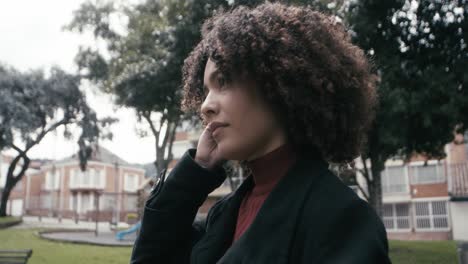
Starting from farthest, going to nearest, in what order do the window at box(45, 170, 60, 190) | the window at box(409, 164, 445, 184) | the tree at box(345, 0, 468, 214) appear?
the window at box(45, 170, 60, 190)
the window at box(409, 164, 445, 184)
the tree at box(345, 0, 468, 214)

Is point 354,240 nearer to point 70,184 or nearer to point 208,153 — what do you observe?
point 208,153

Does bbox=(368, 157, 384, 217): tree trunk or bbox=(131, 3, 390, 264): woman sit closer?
bbox=(131, 3, 390, 264): woman

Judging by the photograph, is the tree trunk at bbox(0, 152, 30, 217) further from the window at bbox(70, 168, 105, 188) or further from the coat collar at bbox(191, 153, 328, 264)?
the window at bbox(70, 168, 105, 188)

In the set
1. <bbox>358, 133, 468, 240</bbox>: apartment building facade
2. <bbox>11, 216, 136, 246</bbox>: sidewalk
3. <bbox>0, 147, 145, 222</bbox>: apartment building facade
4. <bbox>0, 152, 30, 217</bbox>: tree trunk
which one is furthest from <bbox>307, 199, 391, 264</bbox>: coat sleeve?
<bbox>0, 147, 145, 222</bbox>: apartment building facade

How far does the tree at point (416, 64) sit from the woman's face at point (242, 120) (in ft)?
27.4

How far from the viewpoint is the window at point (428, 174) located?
33.2 m

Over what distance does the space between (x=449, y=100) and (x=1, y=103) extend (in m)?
21.4

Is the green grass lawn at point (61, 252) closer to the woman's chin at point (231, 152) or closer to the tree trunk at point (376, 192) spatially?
the tree trunk at point (376, 192)

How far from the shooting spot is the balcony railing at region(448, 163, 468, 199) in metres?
24.4

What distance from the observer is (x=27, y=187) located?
6231cm

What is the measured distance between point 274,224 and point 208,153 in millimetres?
370

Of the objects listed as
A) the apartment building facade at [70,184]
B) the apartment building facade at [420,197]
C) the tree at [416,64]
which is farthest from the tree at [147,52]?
the apartment building facade at [70,184]

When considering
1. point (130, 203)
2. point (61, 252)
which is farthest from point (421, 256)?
point (130, 203)

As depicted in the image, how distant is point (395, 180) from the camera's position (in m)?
35.0
